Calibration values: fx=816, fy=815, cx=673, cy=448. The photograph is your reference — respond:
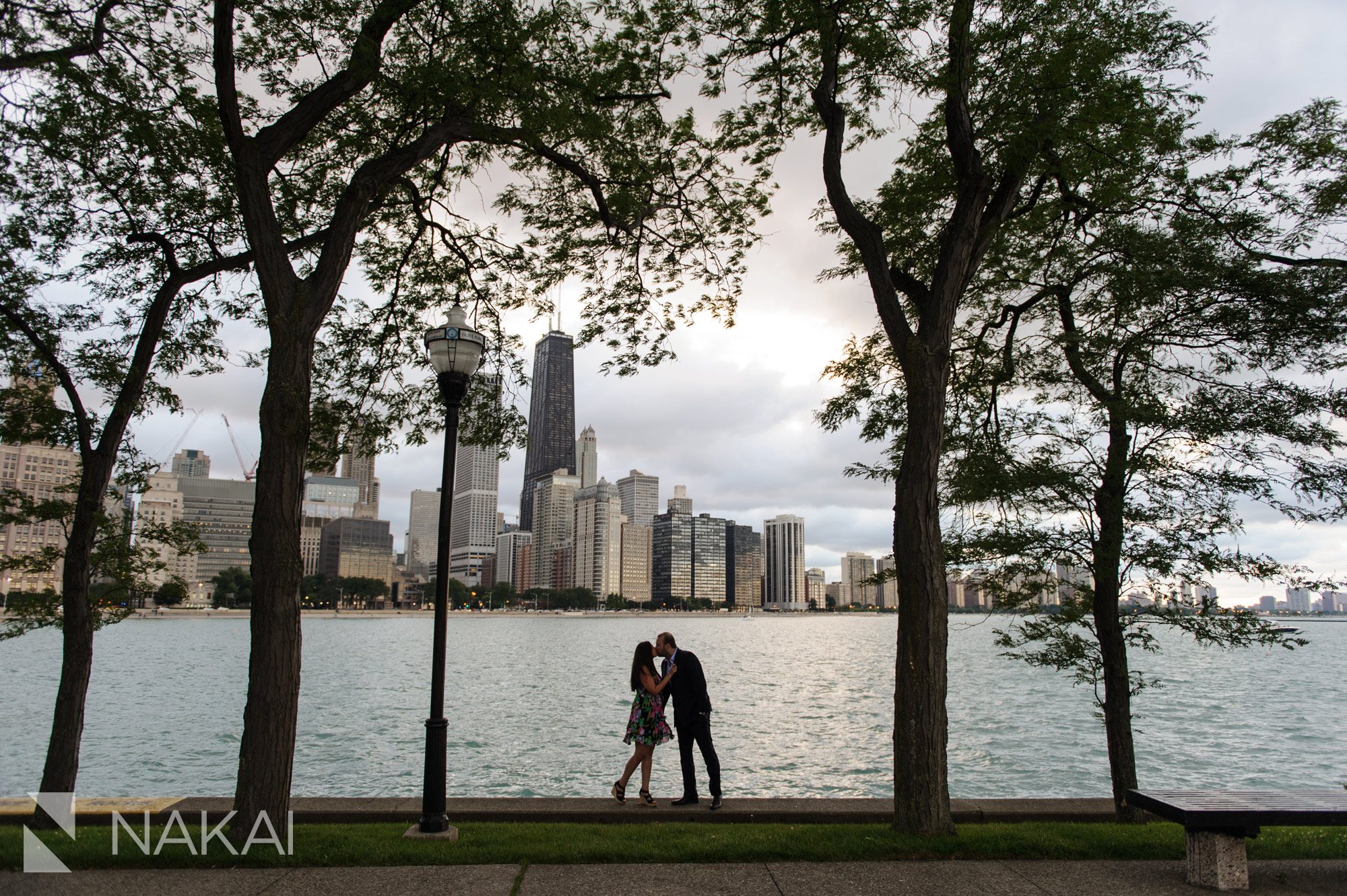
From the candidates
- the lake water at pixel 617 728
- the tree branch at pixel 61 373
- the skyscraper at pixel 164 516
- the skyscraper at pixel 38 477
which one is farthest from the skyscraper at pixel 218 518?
the tree branch at pixel 61 373

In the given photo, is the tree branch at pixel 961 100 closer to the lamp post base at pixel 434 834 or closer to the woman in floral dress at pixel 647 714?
the woman in floral dress at pixel 647 714

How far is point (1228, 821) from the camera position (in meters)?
5.64

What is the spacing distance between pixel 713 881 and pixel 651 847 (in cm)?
98

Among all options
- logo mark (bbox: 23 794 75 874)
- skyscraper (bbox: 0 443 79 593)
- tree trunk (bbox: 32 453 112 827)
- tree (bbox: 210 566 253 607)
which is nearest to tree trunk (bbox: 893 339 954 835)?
logo mark (bbox: 23 794 75 874)

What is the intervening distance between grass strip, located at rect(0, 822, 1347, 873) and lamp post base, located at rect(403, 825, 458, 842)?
11 centimetres

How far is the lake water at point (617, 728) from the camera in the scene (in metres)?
18.5

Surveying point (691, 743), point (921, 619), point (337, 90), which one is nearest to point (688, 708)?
point (691, 743)

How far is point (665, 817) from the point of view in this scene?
902cm

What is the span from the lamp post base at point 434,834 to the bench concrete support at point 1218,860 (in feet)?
19.4

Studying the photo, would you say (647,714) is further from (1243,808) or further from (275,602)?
(1243,808)

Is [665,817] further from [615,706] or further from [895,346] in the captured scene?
[615,706]

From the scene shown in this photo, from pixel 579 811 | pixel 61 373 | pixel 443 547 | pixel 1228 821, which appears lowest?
pixel 579 811

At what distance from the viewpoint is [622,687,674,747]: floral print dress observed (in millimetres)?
9766

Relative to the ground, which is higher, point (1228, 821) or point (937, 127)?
point (937, 127)
